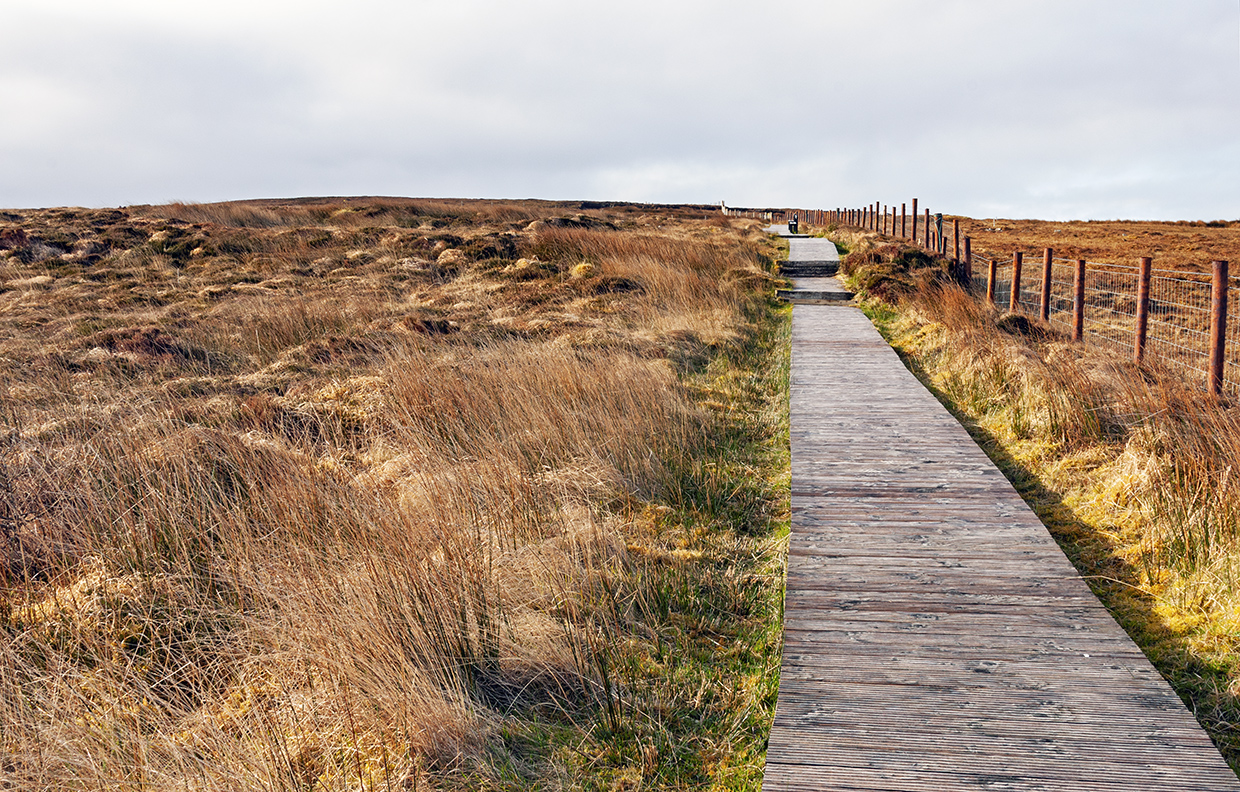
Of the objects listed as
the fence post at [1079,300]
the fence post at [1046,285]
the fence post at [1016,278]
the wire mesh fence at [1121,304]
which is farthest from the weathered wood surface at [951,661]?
the fence post at [1016,278]

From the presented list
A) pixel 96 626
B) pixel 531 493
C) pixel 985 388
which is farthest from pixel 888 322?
pixel 96 626

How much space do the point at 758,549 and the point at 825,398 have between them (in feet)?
8.84

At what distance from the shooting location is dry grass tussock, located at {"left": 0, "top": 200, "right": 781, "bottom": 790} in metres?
2.50

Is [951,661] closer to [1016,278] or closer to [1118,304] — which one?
[1016,278]

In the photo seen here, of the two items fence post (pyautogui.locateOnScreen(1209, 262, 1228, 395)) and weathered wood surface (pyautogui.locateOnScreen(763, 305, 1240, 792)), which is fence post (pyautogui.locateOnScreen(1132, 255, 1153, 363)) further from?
weathered wood surface (pyautogui.locateOnScreen(763, 305, 1240, 792))

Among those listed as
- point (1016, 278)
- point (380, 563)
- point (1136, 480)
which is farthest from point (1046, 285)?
point (380, 563)

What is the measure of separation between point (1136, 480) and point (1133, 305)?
1467 centimetres

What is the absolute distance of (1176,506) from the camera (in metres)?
3.95

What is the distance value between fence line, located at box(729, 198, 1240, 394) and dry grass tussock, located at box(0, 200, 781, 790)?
349 centimetres

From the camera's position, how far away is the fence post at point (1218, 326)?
5652 mm

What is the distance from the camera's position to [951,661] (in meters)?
2.70

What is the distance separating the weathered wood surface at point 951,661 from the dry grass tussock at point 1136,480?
43cm

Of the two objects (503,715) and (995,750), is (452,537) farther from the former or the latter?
(995,750)

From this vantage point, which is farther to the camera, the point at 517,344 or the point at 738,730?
the point at 517,344
